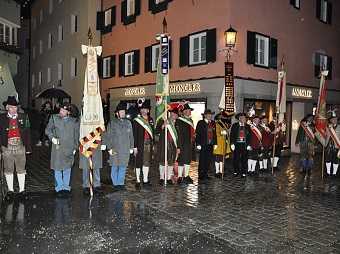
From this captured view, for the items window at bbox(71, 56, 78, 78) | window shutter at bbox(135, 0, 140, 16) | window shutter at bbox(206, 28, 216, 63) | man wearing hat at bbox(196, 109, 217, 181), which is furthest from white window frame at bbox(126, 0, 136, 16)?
man wearing hat at bbox(196, 109, 217, 181)

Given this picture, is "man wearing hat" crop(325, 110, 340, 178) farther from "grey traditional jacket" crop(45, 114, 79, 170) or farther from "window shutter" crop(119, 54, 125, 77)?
"window shutter" crop(119, 54, 125, 77)

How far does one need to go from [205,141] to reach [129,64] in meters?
13.2

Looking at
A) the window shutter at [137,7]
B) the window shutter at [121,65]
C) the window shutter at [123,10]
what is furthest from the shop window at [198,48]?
the window shutter at [123,10]

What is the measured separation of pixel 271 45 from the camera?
17.2m

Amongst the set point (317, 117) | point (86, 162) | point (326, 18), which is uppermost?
point (326, 18)

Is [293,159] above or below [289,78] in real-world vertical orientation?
below

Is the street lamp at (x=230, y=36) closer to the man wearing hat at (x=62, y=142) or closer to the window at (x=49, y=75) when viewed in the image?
the man wearing hat at (x=62, y=142)

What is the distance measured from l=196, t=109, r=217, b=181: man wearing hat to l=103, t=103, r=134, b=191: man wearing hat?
7.78 feet

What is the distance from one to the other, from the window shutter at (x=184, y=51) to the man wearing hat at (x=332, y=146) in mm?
7988

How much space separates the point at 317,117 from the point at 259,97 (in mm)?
4628

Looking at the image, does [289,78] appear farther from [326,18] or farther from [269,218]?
[269,218]

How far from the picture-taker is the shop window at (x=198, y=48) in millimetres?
16031

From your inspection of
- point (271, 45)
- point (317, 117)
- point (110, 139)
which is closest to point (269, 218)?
point (110, 139)

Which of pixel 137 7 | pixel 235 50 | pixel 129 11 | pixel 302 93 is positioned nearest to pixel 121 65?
pixel 129 11
